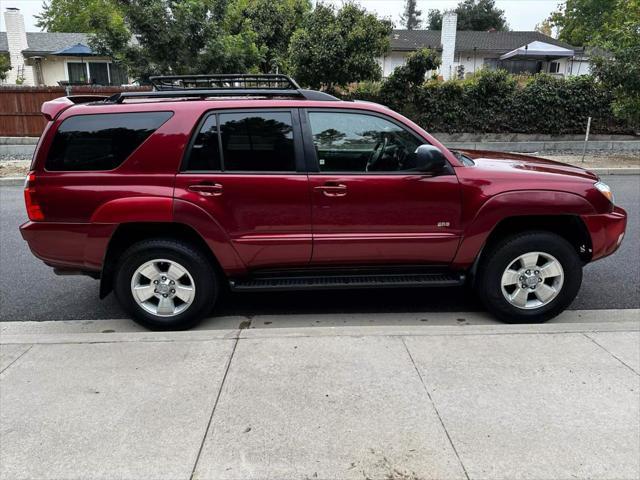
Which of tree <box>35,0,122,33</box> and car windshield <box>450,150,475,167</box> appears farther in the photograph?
tree <box>35,0,122,33</box>

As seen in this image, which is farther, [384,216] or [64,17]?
[64,17]

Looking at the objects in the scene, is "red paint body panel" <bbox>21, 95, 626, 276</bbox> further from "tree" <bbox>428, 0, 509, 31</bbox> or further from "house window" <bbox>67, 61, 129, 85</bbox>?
"tree" <bbox>428, 0, 509, 31</bbox>

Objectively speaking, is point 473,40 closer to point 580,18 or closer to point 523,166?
point 580,18

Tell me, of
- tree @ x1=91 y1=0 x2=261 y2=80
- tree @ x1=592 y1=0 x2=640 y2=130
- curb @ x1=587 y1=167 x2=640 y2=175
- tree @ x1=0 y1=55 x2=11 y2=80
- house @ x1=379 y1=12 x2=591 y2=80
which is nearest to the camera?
curb @ x1=587 y1=167 x2=640 y2=175

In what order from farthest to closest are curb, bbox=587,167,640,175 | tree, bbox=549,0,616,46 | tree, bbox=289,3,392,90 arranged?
1. tree, bbox=549,0,616,46
2. tree, bbox=289,3,392,90
3. curb, bbox=587,167,640,175

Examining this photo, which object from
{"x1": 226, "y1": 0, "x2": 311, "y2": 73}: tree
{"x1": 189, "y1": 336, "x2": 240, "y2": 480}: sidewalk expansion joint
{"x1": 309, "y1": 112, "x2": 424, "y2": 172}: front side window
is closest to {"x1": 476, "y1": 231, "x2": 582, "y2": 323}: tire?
{"x1": 309, "y1": 112, "x2": 424, "y2": 172}: front side window

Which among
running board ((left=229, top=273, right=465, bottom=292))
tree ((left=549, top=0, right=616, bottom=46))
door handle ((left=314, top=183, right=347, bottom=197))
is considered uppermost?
tree ((left=549, top=0, right=616, bottom=46))

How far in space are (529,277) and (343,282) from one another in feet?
4.79

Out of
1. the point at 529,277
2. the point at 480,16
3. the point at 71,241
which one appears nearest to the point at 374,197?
the point at 529,277

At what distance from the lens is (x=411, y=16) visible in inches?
3450

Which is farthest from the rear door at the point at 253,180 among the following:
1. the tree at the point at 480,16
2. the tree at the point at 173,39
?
the tree at the point at 480,16

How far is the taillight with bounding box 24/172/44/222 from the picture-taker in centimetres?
401

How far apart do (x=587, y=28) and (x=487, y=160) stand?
47.2 m

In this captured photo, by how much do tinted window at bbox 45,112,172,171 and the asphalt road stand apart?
4.58 feet
